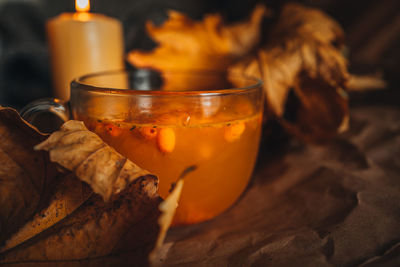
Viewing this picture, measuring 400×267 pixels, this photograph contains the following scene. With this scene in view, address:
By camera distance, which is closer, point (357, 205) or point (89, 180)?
point (89, 180)

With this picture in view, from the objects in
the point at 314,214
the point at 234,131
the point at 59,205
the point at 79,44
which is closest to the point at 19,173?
the point at 59,205

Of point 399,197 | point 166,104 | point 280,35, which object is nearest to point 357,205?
point 399,197

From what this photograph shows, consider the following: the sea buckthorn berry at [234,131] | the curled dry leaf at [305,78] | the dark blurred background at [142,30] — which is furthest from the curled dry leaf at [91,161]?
the dark blurred background at [142,30]

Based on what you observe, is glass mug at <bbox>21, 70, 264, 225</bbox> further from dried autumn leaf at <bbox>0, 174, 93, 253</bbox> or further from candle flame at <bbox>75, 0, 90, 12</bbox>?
candle flame at <bbox>75, 0, 90, 12</bbox>

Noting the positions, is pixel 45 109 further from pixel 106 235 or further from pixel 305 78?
pixel 305 78

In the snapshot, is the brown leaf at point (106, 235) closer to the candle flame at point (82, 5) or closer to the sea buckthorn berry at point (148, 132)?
the sea buckthorn berry at point (148, 132)

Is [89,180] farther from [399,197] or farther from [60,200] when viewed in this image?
[399,197]
